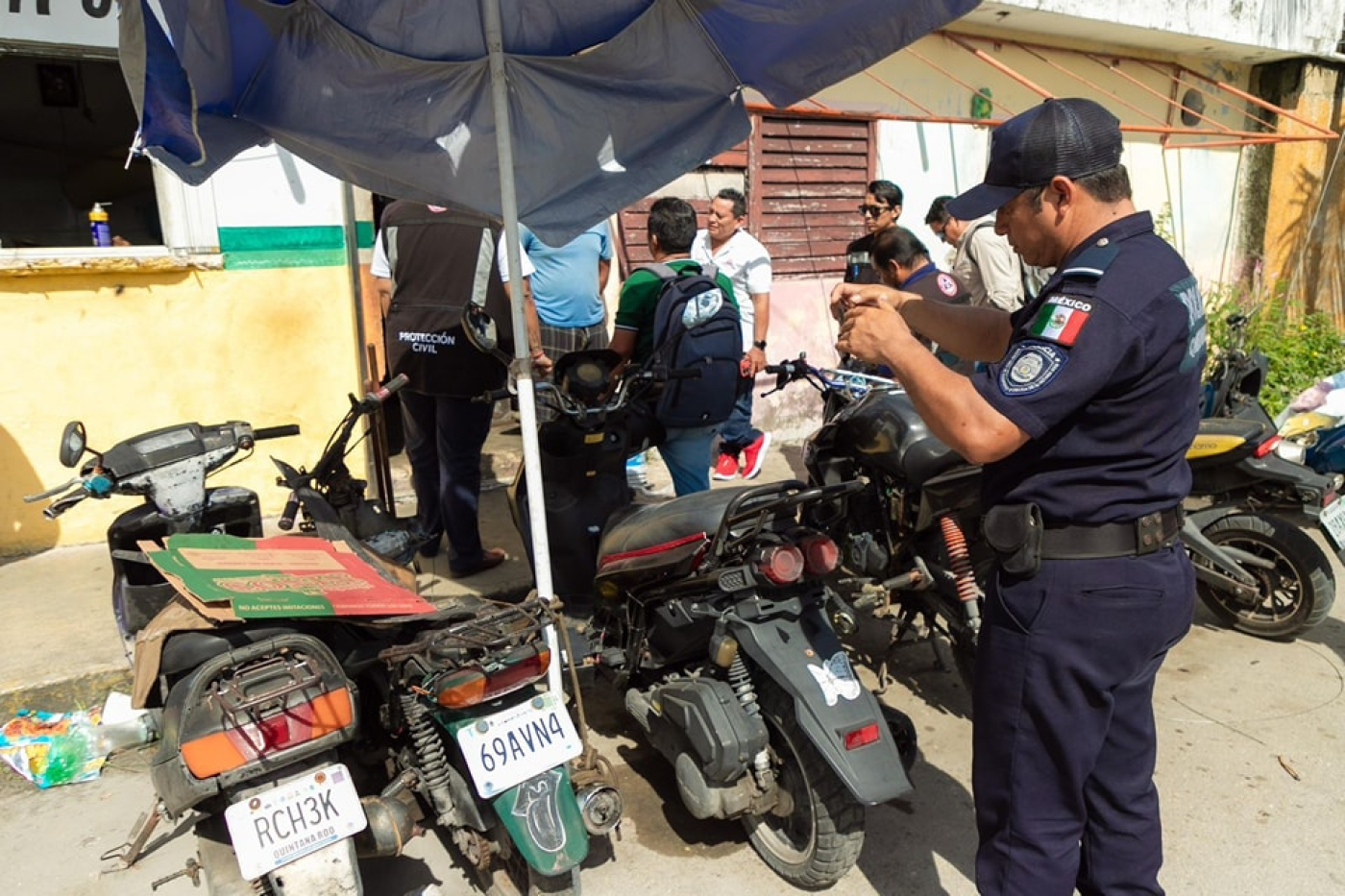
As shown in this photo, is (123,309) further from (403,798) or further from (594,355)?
(403,798)

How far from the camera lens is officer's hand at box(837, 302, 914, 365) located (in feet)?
6.28

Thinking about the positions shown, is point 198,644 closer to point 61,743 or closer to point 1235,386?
point 61,743

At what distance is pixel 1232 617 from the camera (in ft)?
13.7

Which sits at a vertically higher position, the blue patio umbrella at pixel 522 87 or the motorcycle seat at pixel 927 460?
the blue patio umbrella at pixel 522 87

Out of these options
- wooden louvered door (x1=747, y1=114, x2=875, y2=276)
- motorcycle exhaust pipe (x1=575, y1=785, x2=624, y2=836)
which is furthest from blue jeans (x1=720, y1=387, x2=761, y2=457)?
motorcycle exhaust pipe (x1=575, y1=785, x2=624, y2=836)

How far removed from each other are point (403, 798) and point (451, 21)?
213cm

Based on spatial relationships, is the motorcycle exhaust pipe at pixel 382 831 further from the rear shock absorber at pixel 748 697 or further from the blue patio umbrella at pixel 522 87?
the rear shock absorber at pixel 748 697

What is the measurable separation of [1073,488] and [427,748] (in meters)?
1.65

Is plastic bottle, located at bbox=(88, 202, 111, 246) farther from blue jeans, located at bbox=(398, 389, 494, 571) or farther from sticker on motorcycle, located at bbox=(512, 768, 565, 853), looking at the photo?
sticker on motorcycle, located at bbox=(512, 768, 565, 853)

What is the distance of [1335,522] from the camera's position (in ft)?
12.4

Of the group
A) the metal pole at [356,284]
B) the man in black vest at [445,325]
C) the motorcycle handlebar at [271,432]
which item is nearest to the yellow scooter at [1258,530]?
the man in black vest at [445,325]

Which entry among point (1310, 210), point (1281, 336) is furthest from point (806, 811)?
point (1310, 210)

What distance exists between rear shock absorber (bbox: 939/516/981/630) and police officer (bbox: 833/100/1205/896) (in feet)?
3.12

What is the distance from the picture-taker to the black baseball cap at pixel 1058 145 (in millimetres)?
1843
